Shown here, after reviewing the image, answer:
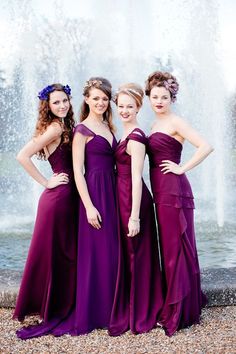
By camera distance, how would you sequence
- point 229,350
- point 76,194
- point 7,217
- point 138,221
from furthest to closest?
point 7,217 → point 76,194 → point 138,221 → point 229,350

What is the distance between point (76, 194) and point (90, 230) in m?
0.34

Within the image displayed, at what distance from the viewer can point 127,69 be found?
46.7 ft

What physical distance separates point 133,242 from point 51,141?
981 mm

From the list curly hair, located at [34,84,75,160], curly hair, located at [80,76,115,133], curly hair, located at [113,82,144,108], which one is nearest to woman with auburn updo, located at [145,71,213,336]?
curly hair, located at [113,82,144,108]

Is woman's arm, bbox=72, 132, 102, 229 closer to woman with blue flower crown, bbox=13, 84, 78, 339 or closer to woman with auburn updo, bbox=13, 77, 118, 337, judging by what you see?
woman with auburn updo, bbox=13, 77, 118, 337

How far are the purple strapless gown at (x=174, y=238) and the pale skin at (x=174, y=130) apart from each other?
50 mm

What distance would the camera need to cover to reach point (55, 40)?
15219 mm

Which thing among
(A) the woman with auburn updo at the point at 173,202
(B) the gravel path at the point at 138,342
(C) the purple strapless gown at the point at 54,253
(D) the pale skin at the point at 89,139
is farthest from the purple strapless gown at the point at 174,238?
(C) the purple strapless gown at the point at 54,253

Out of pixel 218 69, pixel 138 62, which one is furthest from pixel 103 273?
pixel 138 62

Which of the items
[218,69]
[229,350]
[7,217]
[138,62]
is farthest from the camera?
[138,62]

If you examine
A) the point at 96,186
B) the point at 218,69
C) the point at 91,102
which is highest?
the point at 218,69

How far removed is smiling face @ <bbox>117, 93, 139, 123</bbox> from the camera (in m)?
3.93

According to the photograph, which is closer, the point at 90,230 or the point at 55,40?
the point at 90,230

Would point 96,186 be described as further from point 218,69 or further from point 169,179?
point 218,69
